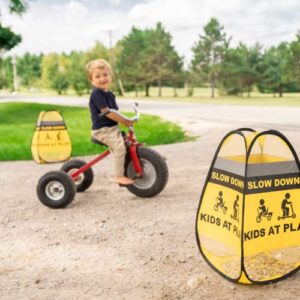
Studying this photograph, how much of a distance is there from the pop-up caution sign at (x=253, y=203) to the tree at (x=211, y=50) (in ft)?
176

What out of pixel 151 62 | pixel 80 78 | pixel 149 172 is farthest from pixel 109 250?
pixel 80 78

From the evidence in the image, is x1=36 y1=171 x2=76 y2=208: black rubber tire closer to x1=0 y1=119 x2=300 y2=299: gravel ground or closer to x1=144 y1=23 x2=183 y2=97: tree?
x1=0 y1=119 x2=300 y2=299: gravel ground

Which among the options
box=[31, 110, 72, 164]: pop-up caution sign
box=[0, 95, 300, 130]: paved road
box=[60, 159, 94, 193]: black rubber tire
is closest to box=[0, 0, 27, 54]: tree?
box=[0, 95, 300, 130]: paved road

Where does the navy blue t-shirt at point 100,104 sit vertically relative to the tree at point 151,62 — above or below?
below

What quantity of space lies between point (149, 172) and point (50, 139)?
9.66 feet

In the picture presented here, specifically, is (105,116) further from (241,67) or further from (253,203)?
(241,67)

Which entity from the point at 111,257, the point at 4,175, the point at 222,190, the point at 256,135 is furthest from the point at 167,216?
the point at 4,175

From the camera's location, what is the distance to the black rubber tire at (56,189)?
5.28 metres

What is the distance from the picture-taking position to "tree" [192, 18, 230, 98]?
5631 centimetres

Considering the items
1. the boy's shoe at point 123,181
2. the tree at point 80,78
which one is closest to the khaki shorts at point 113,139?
the boy's shoe at point 123,181

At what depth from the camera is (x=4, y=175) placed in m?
7.38

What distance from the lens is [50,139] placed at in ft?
26.4

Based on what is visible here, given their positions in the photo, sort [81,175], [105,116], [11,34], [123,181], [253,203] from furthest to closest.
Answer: [11,34] → [81,175] → [123,181] → [105,116] → [253,203]

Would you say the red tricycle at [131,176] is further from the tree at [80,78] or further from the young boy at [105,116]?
the tree at [80,78]
